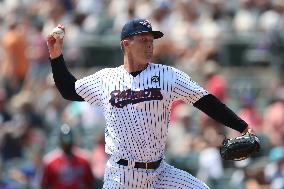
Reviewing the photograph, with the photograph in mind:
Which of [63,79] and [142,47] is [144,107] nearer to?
[142,47]

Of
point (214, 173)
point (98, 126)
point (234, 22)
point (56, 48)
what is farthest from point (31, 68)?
point (56, 48)

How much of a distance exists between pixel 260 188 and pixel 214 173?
0.76 meters

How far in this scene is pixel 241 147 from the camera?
739cm

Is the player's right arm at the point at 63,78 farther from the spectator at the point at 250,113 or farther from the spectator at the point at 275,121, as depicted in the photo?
the spectator at the point at 250,113

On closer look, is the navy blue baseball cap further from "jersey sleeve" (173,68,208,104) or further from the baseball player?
"jersey sleeve" (173,68,208,104)

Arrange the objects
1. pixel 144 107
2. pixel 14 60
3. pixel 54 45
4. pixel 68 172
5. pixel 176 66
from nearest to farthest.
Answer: pixel 144 107, pixel 54 45, pixel 68 172, pixel 176 66, pixel 14 60

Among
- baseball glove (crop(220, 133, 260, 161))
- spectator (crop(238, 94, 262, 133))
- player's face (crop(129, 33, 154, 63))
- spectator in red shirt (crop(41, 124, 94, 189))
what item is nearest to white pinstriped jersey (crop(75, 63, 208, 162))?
player's face (crop(129, 33, 154, 63))

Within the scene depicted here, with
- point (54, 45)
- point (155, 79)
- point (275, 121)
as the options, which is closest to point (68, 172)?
point (275, 121)

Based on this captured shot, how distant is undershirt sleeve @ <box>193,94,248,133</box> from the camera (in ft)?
23.8

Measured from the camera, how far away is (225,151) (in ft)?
24.6

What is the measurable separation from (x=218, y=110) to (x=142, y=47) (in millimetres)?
707

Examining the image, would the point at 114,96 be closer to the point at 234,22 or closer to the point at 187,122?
the point at 187,122

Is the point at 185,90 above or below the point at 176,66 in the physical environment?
below

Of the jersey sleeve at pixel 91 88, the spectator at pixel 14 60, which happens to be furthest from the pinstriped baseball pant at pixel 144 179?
the spectator at pixel 14 60
